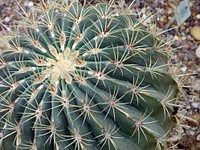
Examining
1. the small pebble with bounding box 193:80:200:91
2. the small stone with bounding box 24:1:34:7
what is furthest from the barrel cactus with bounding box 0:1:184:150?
the small stone with bounding box 24:1:34:7

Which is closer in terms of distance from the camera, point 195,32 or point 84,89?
point 84,89

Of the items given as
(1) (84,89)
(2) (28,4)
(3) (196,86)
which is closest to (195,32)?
(3) (196,86)

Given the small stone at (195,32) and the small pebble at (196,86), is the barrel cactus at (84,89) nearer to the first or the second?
the small pebble at (196,86)

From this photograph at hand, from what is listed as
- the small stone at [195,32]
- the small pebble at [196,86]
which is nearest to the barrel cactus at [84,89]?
the small pebble at [196,86]

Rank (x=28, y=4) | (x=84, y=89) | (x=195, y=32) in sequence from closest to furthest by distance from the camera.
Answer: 1. (x=84, y=89)
2. (x=195, y=32)
3. (x=28, y=4)

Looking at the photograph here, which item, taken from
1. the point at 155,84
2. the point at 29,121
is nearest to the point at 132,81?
the point at 155,84

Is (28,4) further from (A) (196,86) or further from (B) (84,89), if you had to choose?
(B) (84,89)

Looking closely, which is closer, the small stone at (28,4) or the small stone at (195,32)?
the small stone at (195,32)

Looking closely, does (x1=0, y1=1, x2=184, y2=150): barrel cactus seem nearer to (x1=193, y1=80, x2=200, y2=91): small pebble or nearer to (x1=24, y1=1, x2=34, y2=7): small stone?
(x1=193, y1=80, x2=200, y2=91): small pebble

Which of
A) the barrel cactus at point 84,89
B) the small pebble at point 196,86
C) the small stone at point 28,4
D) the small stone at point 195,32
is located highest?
the barrel cactus at point 84,89
